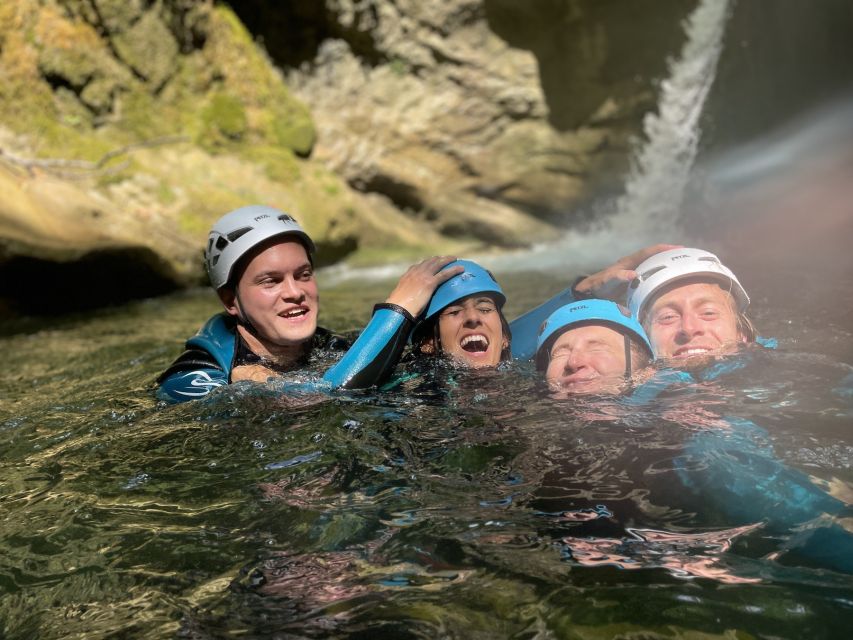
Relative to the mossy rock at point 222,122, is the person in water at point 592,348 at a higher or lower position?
lower

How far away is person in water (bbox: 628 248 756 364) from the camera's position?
400cm

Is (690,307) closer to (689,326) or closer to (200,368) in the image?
(689,326)

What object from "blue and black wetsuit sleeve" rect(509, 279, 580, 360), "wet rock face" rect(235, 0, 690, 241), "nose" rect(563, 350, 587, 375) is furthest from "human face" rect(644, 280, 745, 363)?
"wet rock face" rect(235, 0, 690, 241)

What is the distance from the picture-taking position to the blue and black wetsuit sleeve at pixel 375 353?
12.9 ft

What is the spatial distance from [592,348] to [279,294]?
1.87m

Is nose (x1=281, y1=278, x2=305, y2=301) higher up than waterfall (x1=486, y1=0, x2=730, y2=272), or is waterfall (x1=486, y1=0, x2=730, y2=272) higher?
waterfall (x1=486, y1=0, x2=730, y2=272)

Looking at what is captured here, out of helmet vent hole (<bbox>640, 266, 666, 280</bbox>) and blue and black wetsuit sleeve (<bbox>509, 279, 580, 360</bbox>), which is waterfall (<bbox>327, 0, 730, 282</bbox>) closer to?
blue and black wetsuit sleeve (<bbox>509, 279, 580, 360</bbox>)

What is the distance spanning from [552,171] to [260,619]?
578 inches

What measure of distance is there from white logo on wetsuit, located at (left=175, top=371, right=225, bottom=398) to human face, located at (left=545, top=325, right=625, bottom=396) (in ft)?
6.31

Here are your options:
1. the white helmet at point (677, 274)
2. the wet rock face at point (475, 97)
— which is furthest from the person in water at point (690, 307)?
the wet rock face at point (475, 97)

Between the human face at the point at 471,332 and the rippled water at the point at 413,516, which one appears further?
the human face at the point at 471,332

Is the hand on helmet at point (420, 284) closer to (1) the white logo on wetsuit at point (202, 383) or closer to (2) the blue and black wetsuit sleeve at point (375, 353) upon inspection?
(2) the blue and black wetsuit sleeve at point (375, 353)

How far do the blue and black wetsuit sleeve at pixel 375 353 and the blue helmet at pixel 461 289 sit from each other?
39cm

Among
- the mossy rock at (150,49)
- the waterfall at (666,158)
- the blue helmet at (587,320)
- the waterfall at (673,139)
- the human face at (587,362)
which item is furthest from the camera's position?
the waterfall at (673,139)
